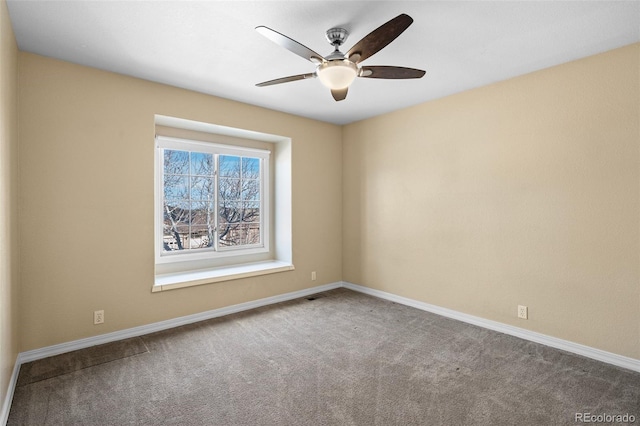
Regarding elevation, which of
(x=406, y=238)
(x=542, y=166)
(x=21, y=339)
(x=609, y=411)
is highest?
(x=542, y=166)

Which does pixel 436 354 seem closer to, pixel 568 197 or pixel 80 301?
pixel 568 197

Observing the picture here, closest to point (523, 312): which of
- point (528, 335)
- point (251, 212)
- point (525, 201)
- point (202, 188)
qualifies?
point (528, 335)

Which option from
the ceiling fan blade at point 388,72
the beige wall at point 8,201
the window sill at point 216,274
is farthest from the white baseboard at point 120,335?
the ceiling fan blade at point 388,72

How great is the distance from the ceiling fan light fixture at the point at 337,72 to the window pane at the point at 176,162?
7.88ft

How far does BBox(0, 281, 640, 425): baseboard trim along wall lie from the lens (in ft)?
8.15

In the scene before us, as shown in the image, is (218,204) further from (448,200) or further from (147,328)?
(448,200)

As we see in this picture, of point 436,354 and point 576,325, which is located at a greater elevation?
point 576,325

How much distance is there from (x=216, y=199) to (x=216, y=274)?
0.98 meters

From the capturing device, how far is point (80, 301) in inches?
110

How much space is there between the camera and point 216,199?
412 centimetres

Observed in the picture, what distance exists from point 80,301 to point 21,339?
443 millimetres

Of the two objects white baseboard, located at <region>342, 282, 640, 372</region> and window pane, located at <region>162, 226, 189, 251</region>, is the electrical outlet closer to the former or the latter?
white baseboard, located at <region>342, 282, 640, 372</region>

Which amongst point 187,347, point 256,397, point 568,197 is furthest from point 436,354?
point 187,347

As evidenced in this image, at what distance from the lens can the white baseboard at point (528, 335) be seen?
252 cm
